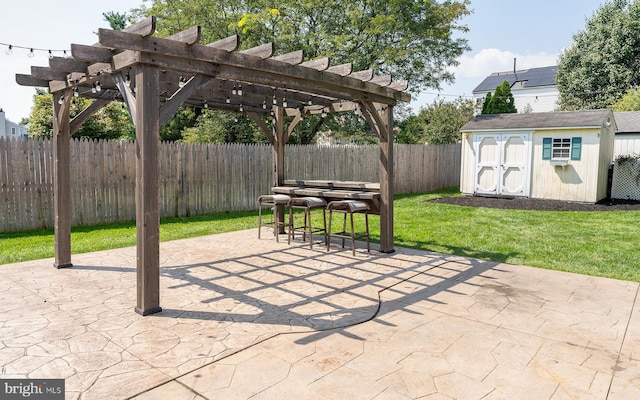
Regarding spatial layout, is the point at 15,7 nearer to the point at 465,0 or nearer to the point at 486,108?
the point at 465,0

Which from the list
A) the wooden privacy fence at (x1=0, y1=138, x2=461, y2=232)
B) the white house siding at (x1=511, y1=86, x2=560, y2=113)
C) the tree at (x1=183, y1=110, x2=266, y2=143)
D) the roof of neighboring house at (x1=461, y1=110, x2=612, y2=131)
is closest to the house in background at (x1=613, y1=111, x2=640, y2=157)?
the roof of neighboring house at (x1=461, y1=110, x2=612, y2=131)

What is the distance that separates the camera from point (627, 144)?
13367 millimetres

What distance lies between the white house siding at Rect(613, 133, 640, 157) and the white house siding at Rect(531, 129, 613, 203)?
645 mm

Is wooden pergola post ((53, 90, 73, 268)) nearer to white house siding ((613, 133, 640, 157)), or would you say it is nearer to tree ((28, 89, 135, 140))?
tree ((28, 89, 135, 140))

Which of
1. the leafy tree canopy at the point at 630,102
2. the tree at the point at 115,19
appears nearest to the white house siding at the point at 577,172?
the leafy tree canopy at the point at 630,102

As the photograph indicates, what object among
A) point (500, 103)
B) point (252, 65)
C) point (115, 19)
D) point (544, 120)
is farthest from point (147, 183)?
point (115, 19)

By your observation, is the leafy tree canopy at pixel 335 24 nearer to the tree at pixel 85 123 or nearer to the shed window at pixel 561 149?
the tree at pixel 85 123

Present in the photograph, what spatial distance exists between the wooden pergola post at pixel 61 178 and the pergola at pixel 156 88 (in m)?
0.01

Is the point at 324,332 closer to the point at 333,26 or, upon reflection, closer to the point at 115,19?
the point at 333,26

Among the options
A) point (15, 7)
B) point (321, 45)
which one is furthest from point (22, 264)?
point (321, 45)

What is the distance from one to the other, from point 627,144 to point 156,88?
1478 centimetres

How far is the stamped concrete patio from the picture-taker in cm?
255

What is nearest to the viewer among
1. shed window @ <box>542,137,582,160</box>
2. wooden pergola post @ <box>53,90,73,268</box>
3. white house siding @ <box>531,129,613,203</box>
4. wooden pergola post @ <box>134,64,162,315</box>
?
wooden pergola post @ <box>134,64,162,315</box>

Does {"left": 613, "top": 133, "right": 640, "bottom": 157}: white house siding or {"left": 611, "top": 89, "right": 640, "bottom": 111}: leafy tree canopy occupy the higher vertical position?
{"left": 611, "top": 89, "right": 640, "bottom": 111}: leafy tree canopy
